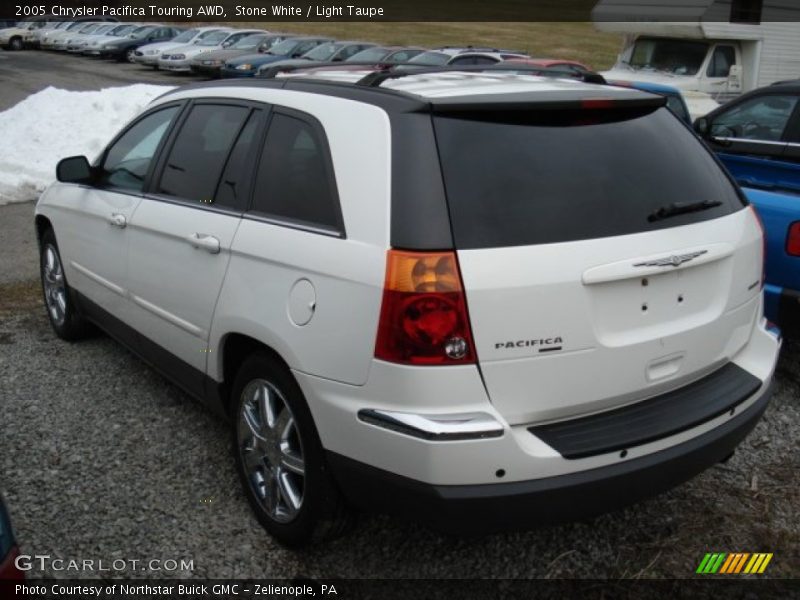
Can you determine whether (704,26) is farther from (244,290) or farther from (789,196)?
(244,290)

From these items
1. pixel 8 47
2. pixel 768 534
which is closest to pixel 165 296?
pixel 768 534

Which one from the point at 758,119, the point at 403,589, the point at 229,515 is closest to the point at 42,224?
the point at 229,515

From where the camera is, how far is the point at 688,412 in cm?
289

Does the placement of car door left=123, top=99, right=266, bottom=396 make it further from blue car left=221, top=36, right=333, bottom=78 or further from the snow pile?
blue car left=221, top=36, right=333, bottom=78

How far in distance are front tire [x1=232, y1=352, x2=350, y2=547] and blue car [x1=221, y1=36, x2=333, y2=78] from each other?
20.9m

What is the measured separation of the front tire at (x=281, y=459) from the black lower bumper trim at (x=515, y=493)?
164 millimetres

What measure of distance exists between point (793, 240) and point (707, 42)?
440 inches

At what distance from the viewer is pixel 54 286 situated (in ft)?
17.9

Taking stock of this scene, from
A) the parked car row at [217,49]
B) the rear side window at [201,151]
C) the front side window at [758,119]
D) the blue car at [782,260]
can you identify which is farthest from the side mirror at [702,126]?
the parked car row at [217,49]

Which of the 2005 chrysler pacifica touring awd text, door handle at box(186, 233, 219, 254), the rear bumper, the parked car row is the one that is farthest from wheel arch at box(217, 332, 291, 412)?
the parked car row

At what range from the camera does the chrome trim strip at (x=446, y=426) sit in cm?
249

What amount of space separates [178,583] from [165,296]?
4.31ft

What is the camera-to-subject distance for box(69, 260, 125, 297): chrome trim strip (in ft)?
14.1

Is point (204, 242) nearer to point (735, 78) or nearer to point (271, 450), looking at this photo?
point (271, 450)
